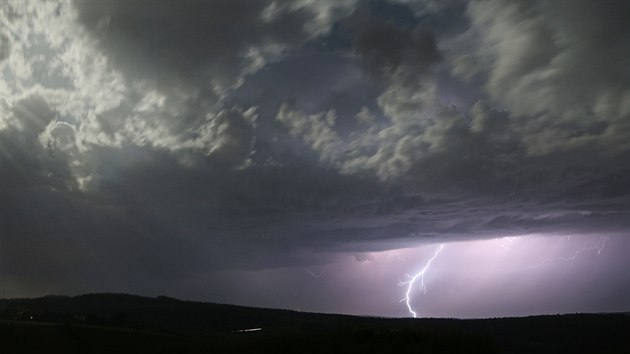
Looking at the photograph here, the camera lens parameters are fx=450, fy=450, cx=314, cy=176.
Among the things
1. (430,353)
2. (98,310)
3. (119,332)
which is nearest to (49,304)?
(98,310)

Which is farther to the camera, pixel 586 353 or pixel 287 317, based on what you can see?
pixel 287 317

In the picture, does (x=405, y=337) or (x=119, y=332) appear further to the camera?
(x=119, y=332)

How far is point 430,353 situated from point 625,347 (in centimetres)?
2110

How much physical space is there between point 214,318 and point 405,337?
4175cm

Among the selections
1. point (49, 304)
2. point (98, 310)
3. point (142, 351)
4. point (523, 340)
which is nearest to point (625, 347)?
point (523, 340)

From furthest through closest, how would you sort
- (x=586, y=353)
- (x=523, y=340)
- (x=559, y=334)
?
(x=559, y=334) < (x=523, y=340) < (x=586, y=353)

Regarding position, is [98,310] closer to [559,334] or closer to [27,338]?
[27,338]

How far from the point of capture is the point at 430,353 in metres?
24.0

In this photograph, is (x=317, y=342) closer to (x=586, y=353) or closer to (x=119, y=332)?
(x=119, y=332)

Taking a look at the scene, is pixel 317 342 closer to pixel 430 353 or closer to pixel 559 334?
pixel 430 353

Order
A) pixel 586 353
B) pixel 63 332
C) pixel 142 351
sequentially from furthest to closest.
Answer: pixel 586 353
pixel 63 332
pixel 142 351

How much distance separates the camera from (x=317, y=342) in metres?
25.7

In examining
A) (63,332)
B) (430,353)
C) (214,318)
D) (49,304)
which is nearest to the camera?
(430,353)

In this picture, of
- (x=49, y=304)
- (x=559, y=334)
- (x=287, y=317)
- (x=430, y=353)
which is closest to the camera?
(x=430, y=353)
